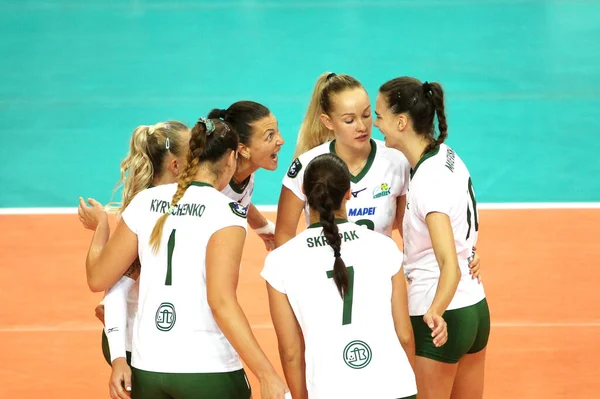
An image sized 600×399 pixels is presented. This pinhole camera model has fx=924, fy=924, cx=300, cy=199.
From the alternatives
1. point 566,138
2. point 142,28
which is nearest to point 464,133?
point 566,138

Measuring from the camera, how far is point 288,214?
5113 millimetres

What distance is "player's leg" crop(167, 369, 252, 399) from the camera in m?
3.93

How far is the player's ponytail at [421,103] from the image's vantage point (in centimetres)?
461

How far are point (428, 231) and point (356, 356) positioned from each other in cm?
96

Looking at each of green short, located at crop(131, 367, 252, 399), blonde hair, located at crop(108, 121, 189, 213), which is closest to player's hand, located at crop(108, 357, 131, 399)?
green short, located at crop(131, 367, 252, 399)

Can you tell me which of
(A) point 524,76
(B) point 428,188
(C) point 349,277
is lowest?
(C) point 349,277

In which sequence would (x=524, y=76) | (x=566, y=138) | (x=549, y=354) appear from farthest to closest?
(x=524, y=76) < (x=566, y=138) < (x=549, y=354)

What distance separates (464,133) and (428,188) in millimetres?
7775

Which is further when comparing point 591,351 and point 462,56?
point 462,56

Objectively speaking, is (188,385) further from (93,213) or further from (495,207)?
(495,207)

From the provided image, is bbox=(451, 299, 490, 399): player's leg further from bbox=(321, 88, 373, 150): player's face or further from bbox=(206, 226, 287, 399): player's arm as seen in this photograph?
bbox=(206, 226, 287, 399): player's arm

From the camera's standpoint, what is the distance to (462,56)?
14.9m

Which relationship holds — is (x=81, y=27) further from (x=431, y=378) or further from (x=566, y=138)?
(x=431, y=378)

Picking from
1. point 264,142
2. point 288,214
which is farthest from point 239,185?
point 288,214
